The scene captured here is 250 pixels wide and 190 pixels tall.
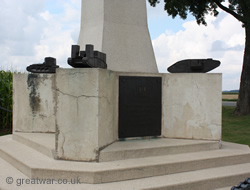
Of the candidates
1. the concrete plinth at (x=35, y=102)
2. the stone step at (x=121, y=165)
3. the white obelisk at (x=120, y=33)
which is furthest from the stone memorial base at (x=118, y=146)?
the white obelisk at (x=120, y=33)

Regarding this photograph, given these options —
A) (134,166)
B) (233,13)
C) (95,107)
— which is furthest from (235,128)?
(95,107)

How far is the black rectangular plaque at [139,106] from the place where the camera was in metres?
4.65

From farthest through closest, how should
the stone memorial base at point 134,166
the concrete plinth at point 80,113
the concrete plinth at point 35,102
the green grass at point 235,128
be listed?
the green grass at point 235,128, the concrete plinth at point 35,102, the concrete plinth at point 80,113, the stone memorial base at point 134,166

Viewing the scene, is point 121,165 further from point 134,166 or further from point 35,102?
point 35,102

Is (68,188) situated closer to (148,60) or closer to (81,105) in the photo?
(81,105)

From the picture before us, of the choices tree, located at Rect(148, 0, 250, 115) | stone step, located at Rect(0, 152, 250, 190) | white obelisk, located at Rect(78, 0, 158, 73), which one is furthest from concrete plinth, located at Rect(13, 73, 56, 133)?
tree, located at Rect(148, 0, 250, 115)

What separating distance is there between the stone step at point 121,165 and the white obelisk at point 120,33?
5.91 feet

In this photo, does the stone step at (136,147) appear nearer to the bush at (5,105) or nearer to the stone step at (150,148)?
the stone step at (150,148)

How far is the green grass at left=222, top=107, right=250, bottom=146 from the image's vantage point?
7895mm

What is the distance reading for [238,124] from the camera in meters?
10.8

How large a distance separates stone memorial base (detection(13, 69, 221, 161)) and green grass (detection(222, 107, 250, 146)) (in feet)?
10.2

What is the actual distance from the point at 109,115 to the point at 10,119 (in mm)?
6598

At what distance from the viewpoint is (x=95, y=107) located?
3746mm

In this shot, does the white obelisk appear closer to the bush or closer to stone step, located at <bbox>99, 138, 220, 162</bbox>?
stone step, located at <bbox>99, 138, 220, 162</bbox>
